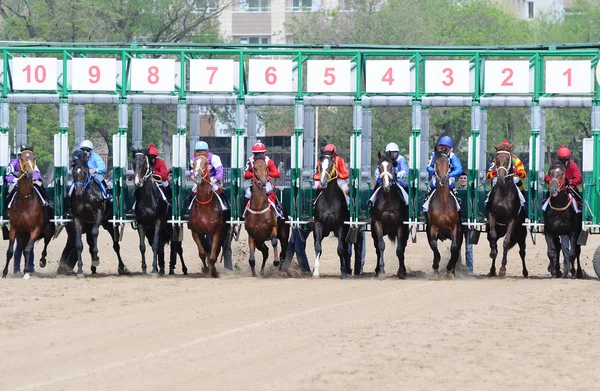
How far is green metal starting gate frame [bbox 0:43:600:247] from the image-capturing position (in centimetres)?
1902

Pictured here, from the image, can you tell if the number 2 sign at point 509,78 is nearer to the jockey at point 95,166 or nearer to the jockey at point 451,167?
the jockey at point 451,167

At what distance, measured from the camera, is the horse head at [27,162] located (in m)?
17.8

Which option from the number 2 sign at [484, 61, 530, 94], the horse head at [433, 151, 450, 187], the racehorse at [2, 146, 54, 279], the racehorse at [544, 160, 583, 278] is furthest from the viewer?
the number 2 sign at [484, 61, 530, 94]

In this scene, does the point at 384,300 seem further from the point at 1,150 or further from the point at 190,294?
the point at 1,150

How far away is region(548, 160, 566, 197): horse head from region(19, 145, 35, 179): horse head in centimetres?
723

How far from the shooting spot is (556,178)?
18172 millimetres

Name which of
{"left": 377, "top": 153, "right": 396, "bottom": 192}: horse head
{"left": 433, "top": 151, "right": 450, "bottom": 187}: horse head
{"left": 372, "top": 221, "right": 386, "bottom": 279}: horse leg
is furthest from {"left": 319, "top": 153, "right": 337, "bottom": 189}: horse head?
{"left": 433, "top": 151, "right": 450, "bottom": 187}: horse head

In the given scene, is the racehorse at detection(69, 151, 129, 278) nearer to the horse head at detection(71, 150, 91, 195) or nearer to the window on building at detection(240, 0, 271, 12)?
the horse head at detection(71, 150, 91, 195)

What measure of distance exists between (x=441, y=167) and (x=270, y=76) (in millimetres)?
3386

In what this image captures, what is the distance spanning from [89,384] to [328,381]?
1.73 meters

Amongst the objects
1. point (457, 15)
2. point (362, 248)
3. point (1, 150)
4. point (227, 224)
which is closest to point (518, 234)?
point (362, 248)

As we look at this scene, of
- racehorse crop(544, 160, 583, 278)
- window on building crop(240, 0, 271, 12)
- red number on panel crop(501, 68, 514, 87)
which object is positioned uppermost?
window on building crop(240, 0, 271, 12)

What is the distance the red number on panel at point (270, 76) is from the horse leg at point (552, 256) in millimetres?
4673

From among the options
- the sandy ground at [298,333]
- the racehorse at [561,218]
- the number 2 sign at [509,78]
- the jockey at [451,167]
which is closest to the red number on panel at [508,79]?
the number 2 sign at [509,78]
